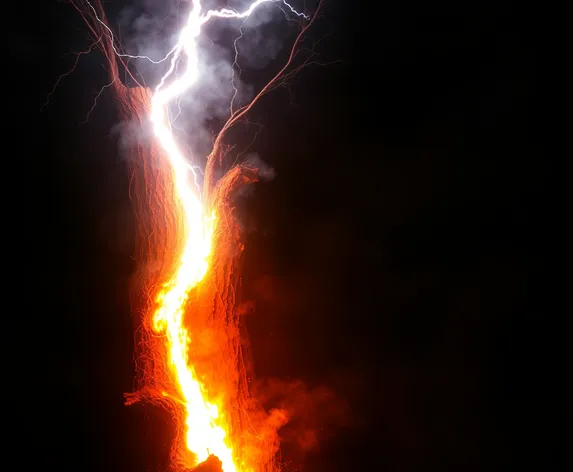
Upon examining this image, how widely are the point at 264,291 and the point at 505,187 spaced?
2772 millimetres

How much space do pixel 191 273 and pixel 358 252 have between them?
179 centimetres

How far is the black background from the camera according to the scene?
485cm

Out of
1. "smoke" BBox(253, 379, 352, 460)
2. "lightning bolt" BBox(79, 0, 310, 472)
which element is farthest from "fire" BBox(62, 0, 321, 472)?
"smoke" BBox(253, 379, 352, 460)

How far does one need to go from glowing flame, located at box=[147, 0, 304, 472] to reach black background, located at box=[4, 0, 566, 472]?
50 centimetres

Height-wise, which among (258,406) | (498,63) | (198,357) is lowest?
(258,406)

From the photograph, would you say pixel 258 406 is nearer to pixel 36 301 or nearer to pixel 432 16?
pixel 36 301

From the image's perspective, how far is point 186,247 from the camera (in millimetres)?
4633

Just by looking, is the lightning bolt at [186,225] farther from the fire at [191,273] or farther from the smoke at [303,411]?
the smoke at [303,411]

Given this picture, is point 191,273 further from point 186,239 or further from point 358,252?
point 358,252

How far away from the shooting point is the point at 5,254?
4.80 m

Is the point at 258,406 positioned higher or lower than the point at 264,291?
lower

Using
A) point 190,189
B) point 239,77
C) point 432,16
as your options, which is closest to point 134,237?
point 190,189

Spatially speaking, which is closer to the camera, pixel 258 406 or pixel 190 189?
pixel 190 189

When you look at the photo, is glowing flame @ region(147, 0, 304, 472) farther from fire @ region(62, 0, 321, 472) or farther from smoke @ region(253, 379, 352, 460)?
smoke @ region(253, 379, 352, 460)
